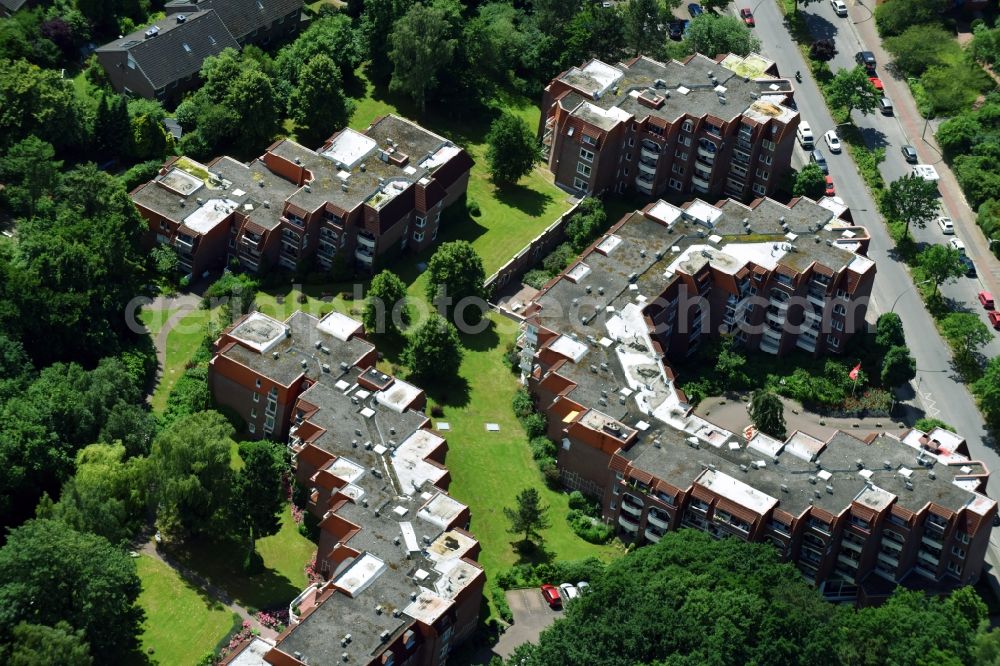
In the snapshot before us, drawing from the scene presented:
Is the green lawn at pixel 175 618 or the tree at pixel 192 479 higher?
the tree at pixel 192 479

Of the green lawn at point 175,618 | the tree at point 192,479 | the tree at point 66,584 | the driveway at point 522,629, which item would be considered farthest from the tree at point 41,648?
the driveway at point 522,629

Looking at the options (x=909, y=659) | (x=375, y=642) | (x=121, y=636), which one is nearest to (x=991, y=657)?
(x=909, y=659)

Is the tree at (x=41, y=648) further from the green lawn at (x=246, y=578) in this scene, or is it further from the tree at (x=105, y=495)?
the green lawn at (x=246, y=578)

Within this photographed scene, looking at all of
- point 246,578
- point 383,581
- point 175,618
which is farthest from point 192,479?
point 383,581

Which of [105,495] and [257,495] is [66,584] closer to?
[105,495]

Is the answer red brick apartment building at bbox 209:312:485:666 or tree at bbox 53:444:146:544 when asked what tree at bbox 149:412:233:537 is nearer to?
tree at bbox 53:444:146:544

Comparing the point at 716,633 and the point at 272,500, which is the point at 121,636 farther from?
the point at 716,633
